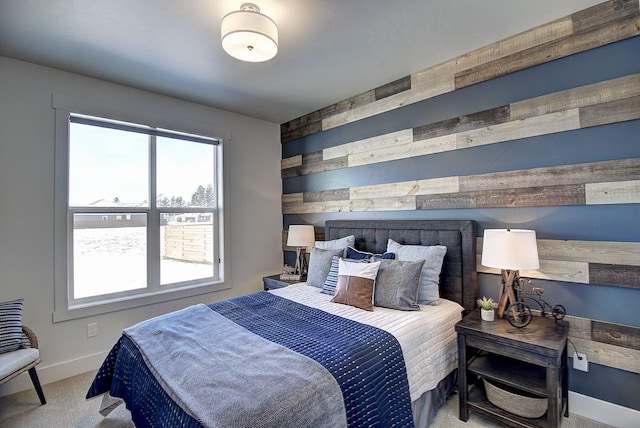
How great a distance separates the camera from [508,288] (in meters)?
2.13

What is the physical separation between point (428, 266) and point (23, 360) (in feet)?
9.81

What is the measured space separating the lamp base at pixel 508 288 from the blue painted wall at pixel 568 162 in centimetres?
24

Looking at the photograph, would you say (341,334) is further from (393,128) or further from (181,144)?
(181,144)

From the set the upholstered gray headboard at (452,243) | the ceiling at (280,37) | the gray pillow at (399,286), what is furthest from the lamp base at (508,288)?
the ceiling at (280,37)

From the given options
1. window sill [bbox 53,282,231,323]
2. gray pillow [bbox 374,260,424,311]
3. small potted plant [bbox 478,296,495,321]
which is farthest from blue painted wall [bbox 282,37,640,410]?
window sill [bbox 53,282,231,323]

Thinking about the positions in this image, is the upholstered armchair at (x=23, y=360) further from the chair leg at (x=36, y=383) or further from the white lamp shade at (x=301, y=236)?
the white lamp shade at (x=301, y=236)

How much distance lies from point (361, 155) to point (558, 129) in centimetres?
176

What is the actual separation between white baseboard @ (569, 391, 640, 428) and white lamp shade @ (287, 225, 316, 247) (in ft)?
8.59

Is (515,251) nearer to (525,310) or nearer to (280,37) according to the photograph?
(525,310)

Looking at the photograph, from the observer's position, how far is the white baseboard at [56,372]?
94.4 inches

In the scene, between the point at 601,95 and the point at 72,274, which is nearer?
the point at 601,95

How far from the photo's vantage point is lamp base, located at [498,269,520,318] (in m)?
2.13

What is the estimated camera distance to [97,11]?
1940mm

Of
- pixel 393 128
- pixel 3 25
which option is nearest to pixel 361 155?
pixel 393 128
